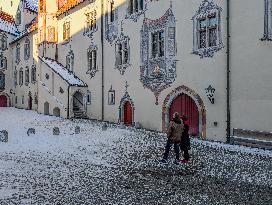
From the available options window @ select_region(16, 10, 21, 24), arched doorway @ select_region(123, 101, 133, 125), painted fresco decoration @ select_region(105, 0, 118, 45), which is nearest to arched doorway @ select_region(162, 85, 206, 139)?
arched doorway @ select_region(123, 101, 133, 125)

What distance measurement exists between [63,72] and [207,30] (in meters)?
16.4

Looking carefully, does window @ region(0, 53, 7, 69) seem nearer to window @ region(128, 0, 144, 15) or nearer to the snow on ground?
window @ region(128, 0, 144, 15)

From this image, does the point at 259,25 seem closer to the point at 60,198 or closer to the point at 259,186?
the point at 259,186

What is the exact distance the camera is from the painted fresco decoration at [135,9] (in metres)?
20.5

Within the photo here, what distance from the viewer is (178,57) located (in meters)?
17.9

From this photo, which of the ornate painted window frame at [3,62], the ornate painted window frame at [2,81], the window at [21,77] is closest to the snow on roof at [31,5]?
the ornate painted window frame at [3,62]

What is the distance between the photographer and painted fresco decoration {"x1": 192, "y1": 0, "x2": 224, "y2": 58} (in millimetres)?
15789

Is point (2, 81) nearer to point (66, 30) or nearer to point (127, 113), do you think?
point (66, 30)

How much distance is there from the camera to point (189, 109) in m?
17.2

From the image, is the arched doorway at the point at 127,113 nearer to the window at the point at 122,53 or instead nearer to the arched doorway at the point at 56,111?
the window at the point at 122,53

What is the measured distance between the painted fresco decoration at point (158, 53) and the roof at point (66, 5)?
9995mm

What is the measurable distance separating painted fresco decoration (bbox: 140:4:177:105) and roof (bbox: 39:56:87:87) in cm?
873

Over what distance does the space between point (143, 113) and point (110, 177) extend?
11580mm

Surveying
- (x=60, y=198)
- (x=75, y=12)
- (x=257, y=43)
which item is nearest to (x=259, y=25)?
(x=257, y=43)
